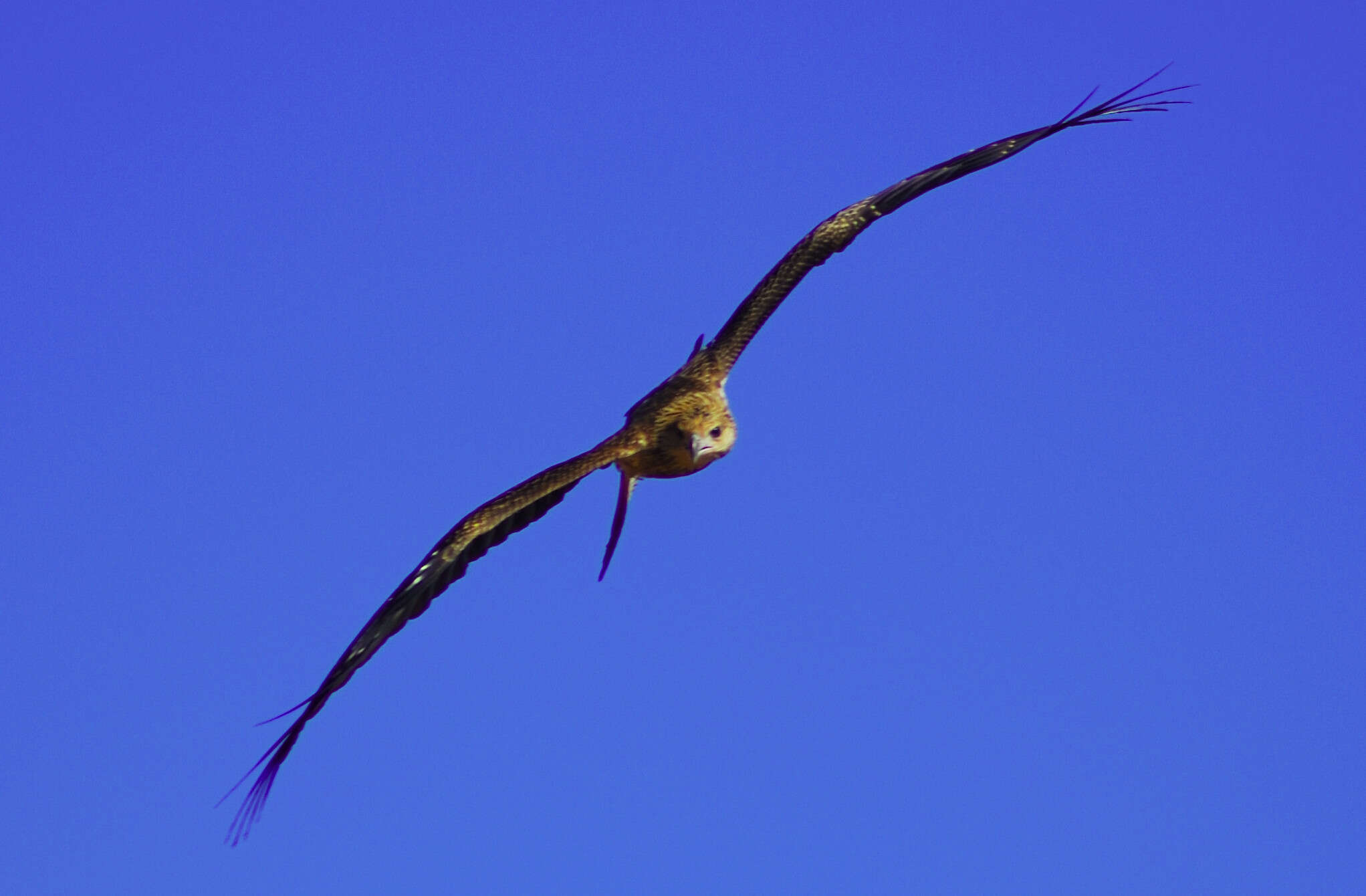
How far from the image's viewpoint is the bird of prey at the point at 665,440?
503 inches

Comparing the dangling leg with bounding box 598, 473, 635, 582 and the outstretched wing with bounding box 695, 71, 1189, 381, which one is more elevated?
the outstretched wing with bounding box 695, 71, 1189, 381

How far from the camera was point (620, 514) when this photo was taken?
14.4m

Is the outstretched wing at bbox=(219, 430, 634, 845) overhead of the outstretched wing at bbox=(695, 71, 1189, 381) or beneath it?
beneath

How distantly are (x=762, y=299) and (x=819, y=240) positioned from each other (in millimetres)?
868

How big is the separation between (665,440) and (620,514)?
2.42 feet

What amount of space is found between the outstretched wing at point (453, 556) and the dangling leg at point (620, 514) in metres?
0.42

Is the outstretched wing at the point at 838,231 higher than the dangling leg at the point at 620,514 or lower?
higher

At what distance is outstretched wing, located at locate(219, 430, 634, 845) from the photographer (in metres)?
12.2

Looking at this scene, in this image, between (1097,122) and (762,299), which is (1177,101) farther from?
(762,299)

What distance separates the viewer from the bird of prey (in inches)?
503

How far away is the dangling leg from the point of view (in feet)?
46.9

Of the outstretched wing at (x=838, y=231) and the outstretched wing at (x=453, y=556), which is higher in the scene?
the outstretched wing at (x=838, y=231)

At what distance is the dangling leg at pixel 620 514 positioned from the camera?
563 inches

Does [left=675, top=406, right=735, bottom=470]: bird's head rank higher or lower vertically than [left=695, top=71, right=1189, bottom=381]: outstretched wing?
lower
